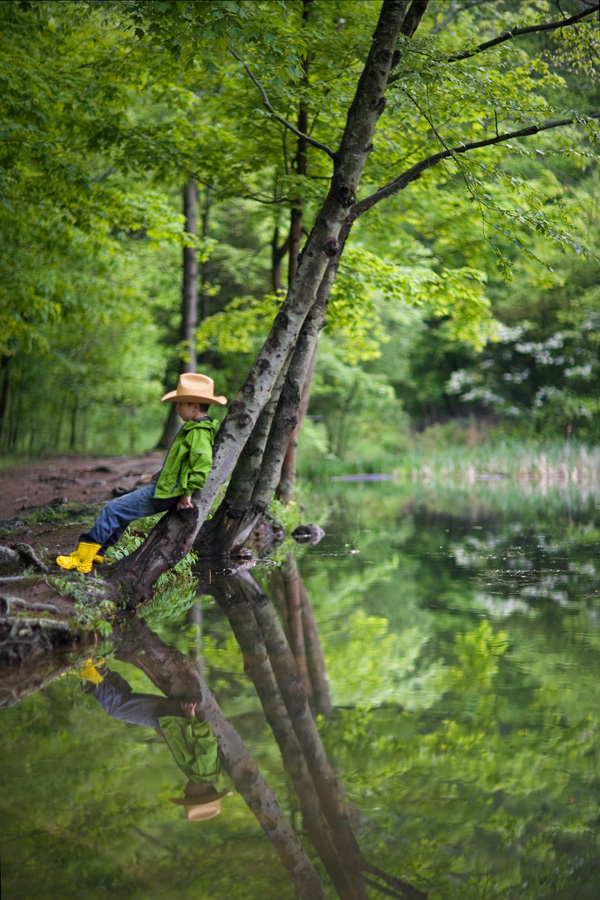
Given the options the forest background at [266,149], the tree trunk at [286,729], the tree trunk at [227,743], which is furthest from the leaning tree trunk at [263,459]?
the tree trunk at [227,743]

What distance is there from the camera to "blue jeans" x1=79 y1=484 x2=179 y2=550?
6.28m

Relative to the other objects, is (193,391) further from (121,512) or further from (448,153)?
(448,153)

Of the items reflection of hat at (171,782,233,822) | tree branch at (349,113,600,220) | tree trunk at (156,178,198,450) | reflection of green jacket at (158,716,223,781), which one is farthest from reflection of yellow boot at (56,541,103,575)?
tree trunk at (156,178,198,450)

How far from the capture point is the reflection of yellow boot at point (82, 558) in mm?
6141

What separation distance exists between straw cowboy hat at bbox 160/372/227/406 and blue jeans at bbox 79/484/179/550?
2.50 ft

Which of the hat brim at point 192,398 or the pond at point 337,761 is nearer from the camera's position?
the pond at point 337,761

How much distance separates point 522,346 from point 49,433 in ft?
58.8

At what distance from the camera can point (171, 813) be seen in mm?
3041

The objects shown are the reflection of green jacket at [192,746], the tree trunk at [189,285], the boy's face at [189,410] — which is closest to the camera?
the reflection of green jacket at [192,746]

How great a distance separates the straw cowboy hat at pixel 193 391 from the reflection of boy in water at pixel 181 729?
7.64 ft

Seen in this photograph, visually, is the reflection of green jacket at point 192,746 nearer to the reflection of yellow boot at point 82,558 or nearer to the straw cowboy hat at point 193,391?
the reflection of yellow boot at point 82,558

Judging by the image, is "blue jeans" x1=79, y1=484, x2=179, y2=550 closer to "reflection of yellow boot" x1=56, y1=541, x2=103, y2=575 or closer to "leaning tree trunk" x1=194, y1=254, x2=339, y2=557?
"reflection of yellow boot" x1=56, y1=541, x2=103, y2=575

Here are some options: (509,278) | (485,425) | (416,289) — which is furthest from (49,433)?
(509,278)

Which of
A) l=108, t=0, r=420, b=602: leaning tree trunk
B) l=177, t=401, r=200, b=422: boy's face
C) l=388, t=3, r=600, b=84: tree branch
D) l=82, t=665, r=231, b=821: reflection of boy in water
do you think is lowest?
l=82, t=665, r=231, b=821: reflection of boy in water
